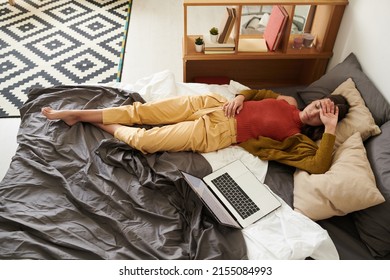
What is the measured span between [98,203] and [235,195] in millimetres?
598

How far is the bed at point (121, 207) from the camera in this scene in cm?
129

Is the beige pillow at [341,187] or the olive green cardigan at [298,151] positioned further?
the olive green cardigan at [298,151]

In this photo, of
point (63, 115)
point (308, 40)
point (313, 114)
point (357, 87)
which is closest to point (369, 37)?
point (357, 87)

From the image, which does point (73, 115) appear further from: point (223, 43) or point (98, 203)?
point (223, 43)

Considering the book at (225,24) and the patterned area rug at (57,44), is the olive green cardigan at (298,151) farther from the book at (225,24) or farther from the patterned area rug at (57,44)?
the patterned area rug at (57,44)

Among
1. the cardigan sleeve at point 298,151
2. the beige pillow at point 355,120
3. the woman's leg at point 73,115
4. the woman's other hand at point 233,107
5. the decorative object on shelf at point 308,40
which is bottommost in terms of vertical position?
the cardigan sleeve at point 298,151

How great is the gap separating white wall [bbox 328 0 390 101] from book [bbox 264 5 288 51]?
375 millimetres

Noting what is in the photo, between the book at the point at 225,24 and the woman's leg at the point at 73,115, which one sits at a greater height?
the book at the point at 225,24

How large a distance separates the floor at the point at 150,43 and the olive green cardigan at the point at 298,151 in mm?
1161

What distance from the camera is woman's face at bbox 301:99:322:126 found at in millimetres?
1650

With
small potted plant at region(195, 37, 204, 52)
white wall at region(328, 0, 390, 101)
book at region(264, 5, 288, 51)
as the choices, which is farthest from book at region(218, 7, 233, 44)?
white wall at region(328, 0, 390, 101)

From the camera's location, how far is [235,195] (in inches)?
59.4

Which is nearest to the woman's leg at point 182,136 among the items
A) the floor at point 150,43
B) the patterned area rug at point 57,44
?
the floor at point 150,43

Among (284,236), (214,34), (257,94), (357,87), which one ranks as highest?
(214,34)
